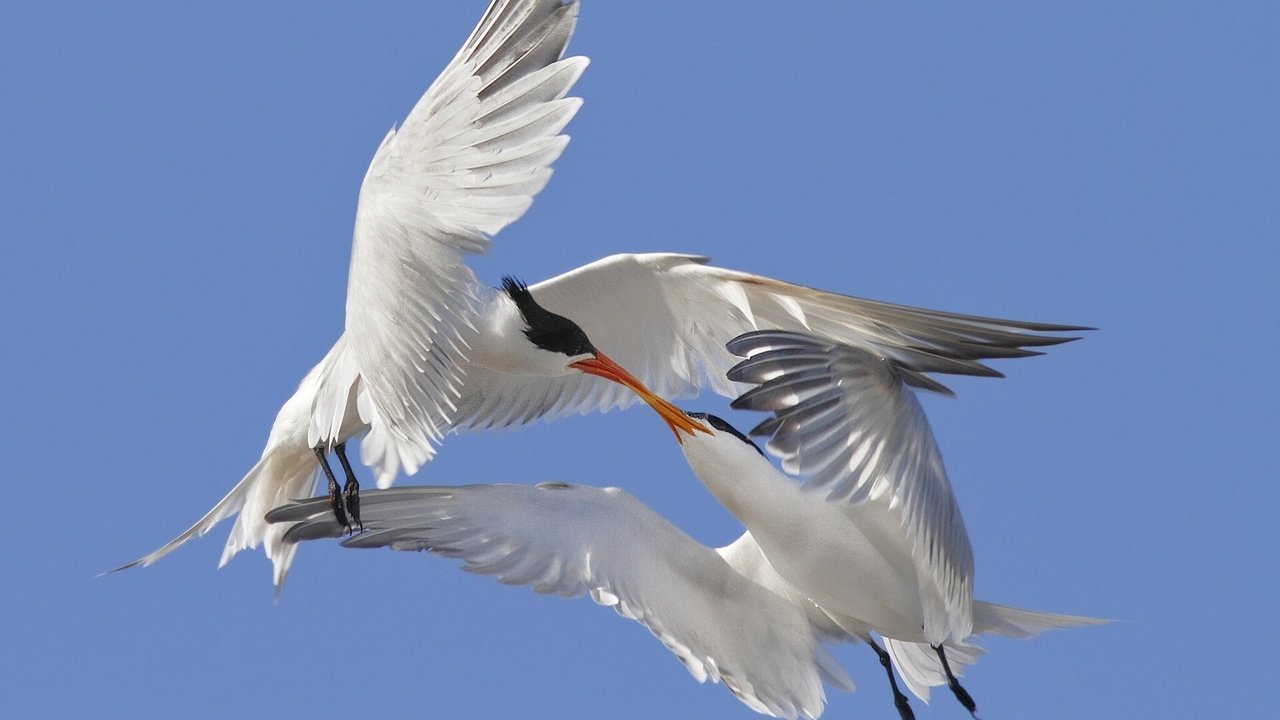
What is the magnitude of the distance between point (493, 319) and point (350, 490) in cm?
79

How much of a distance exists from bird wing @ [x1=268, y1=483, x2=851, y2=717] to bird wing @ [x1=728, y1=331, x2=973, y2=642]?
0.73 metres

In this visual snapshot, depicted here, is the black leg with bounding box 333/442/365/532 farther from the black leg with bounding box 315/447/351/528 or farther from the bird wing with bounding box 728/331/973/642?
the bird wing with bounding box 728/331/973/642

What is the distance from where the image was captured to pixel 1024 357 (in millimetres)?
6254

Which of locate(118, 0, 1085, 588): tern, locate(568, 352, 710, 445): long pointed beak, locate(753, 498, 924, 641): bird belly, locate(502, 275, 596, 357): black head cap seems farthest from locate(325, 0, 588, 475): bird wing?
locate(753, 498, 924, 641): bird belly

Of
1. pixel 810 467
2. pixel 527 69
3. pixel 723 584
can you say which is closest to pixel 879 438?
pixel 810 467


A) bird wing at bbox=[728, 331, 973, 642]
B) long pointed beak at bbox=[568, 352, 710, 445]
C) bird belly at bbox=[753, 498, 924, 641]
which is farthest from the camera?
long pointed beak at bbox=[568, 352, 710, 445]

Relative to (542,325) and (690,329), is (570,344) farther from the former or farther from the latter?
(690,329)

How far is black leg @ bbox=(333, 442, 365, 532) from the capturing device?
22.2 ft

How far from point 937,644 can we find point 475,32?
8.98 ft

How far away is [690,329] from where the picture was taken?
7.42 metres

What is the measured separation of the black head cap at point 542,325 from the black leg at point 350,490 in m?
0.81

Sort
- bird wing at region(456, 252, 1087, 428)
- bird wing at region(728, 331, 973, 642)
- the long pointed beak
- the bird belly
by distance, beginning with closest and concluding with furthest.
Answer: bird wing at region(728, 331, 973, 642)
bird wing at region(456, 252, 1087, 428)
the bird belly
the long pointed beak

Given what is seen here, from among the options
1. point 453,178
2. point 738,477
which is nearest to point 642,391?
point 738,477

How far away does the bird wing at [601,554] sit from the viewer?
667 cm
